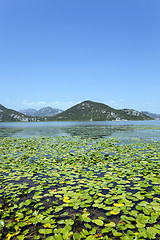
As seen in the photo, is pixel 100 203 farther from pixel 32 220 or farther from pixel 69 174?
pixel 69 174

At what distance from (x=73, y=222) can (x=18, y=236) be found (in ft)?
5.43

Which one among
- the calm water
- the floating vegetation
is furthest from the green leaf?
the calm water

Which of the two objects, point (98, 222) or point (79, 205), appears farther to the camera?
point (79, 205)

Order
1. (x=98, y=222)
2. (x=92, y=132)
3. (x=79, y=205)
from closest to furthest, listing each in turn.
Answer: (x=98, y=222), (x=79, y=205), (x=92, y=132)

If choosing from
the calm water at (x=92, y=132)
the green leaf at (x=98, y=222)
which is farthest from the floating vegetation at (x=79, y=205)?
the calm water at (x=92, y=132)

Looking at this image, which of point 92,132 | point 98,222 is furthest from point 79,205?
point 92,132

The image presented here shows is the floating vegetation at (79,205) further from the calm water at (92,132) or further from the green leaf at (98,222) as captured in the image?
the calm water at (92,132)

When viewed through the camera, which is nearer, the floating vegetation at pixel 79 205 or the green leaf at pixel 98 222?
the floating vegetation at pixel 79 205

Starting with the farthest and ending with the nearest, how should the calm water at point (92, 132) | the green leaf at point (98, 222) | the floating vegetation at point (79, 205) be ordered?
the calm water at point (92, 132)
the green leaf at point (98, 222)
the floating vegetation at point (79, 205)

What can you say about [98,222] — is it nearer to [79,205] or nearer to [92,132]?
[79,205]

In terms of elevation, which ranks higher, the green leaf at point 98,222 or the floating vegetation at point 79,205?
the green leaf at point 98,222

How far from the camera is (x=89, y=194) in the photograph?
6.72m

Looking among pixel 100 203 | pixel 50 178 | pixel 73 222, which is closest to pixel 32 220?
pixel 73 222

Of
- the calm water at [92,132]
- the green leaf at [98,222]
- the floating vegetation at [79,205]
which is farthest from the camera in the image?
the calm water at [92,132]
